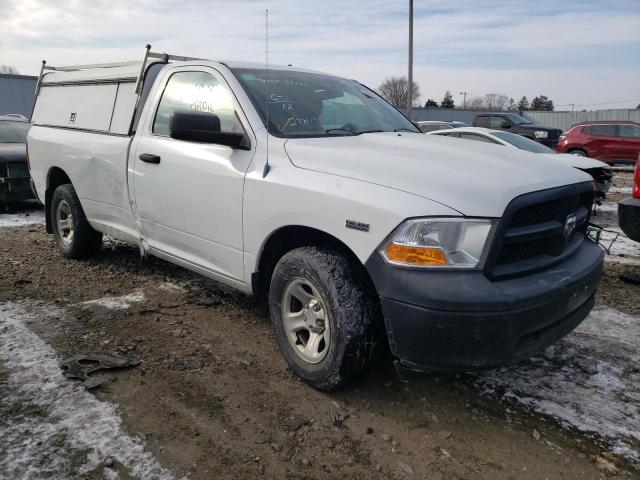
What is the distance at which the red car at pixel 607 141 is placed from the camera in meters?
16.9

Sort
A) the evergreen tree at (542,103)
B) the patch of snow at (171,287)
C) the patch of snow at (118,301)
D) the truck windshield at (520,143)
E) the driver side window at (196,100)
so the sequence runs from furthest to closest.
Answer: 1. the evergreen tree at (542,103)
2. the truck windshield at (520,143)
3. the patch of snow at (171,287)
4. the patch of snow at (118,301)
5. the driver side window at (196,100)

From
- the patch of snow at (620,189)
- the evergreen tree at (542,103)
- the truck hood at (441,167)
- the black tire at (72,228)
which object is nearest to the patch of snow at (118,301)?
the black tire at (72,228)

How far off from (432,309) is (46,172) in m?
4.79

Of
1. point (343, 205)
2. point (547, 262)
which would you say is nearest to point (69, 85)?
point (343, 205)

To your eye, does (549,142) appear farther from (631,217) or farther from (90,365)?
(90,365)

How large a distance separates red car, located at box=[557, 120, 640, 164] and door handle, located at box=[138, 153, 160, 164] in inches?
642

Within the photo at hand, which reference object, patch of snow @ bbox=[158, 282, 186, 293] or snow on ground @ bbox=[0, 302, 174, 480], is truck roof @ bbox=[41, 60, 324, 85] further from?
snow on ground @ bbox=[0, 302, 174, 480]

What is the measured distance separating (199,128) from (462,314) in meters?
1.84

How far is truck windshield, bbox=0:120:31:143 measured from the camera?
29.7 feet

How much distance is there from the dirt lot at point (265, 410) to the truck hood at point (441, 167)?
1.17 m

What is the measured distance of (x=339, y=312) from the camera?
2695mm

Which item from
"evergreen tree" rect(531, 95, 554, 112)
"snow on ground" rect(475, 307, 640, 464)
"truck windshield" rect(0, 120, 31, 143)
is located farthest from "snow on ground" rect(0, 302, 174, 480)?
"evergreen tree" rect(531, 95, 554, 112)

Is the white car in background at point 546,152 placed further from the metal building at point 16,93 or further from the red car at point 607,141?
the metal building at point 16,93

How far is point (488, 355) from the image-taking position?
2.42 m
